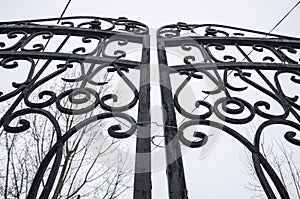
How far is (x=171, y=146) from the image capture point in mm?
757

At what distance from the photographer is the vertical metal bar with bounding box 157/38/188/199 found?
0.68 metres

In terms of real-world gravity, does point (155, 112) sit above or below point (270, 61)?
below

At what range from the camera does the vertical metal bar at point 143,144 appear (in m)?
0.67

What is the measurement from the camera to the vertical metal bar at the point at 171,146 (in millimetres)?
676

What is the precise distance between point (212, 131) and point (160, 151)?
0.58 ft

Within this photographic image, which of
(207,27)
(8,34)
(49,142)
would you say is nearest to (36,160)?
(49,142)

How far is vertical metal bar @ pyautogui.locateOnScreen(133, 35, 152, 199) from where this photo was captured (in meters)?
0.67

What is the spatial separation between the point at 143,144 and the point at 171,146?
0.07 meters

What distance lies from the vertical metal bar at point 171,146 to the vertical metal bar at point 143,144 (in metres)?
0.04

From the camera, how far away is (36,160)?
2.61 metres

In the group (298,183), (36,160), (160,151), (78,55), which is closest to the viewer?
(160,151)

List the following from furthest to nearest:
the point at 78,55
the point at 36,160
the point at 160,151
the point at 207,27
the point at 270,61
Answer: the point at 36,160 → the point at 207,27 → the point at 270,61 → the point at 78,55 → the point at 160,151

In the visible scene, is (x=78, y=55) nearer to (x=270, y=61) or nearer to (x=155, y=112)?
(x=155, y=112)

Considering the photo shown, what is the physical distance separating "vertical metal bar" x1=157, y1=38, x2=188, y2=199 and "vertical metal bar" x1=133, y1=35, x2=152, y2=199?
1.7 inches
